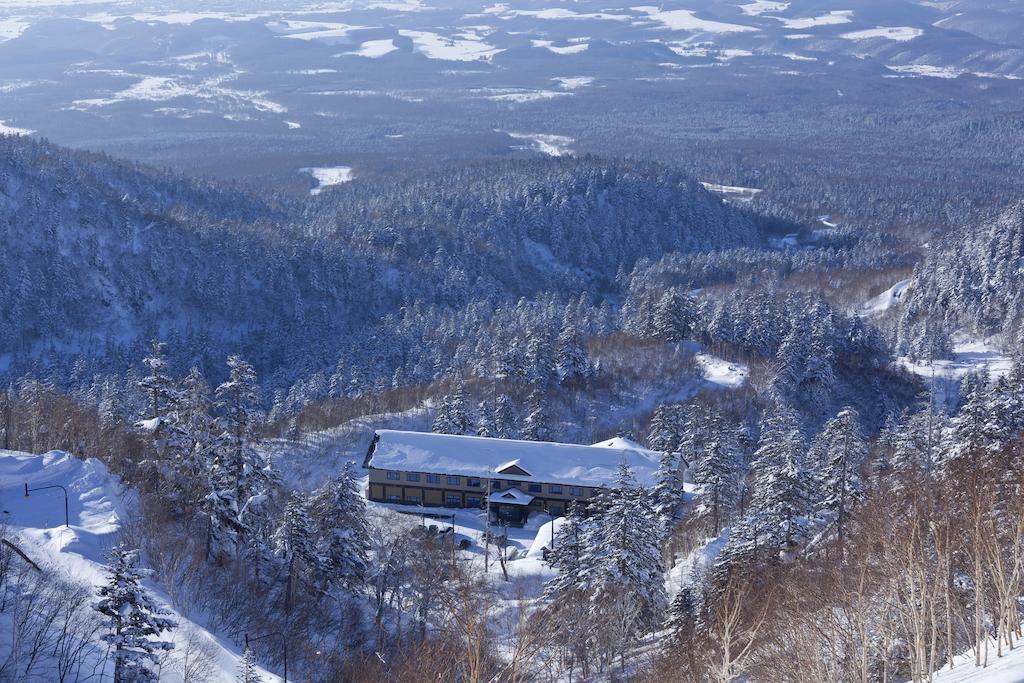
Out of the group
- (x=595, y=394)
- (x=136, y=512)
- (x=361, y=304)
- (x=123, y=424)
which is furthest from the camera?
(x=361, y=304)

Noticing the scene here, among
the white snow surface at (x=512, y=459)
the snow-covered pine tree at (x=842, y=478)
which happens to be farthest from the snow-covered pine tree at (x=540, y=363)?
the snow-covered pine tree at (x=842, y=478)

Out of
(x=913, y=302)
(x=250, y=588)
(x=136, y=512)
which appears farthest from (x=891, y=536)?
(x=913, y=302)

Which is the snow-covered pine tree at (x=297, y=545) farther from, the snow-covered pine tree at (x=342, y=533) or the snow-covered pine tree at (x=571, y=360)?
the snow-covered pine tree at (x=571, y=360)

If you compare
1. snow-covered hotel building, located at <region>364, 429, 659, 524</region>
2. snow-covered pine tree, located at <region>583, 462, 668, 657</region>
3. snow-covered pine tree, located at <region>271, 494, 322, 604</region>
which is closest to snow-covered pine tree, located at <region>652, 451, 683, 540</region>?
snow-covered hotel building, located at <region>364, 429, 659, 524</region>

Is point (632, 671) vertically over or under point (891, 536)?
under

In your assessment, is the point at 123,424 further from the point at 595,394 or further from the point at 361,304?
the point at 361,304
